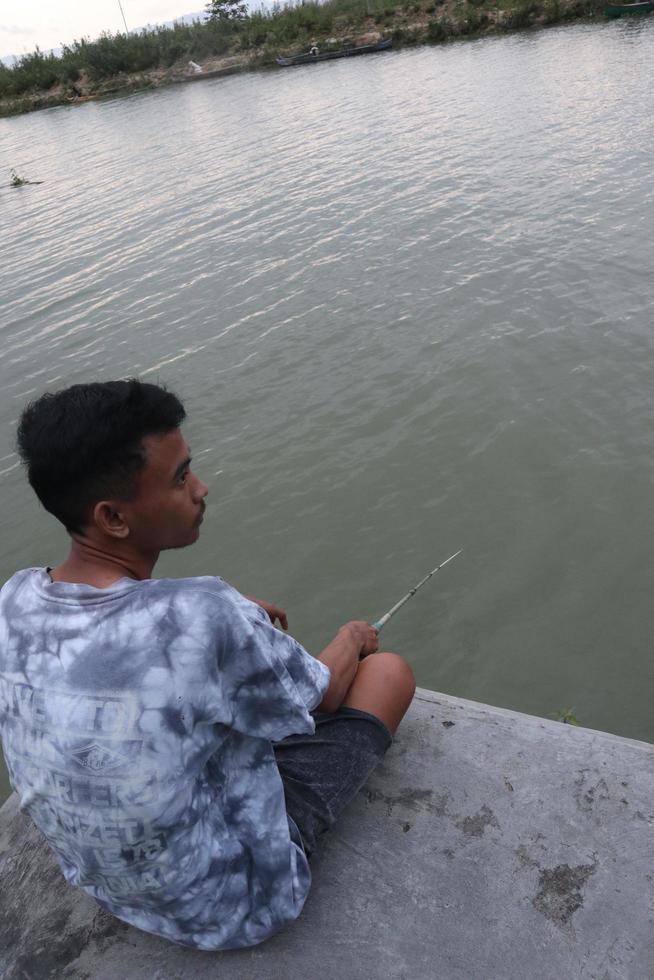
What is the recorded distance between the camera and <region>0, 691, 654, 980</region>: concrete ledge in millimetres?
1746

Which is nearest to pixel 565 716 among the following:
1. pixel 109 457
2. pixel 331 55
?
pixel 109 457

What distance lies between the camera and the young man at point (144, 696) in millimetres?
1459

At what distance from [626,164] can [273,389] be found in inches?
226

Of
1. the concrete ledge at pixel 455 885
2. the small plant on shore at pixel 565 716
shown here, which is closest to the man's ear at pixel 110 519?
the concrete ledge at pixel 455 885

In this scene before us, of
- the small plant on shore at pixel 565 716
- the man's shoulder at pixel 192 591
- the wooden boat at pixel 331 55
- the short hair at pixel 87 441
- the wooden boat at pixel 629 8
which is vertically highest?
the wooden boat at pixel 331 55

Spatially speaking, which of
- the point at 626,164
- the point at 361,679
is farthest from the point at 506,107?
the point at 361,679

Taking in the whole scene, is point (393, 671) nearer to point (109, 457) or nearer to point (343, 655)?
point (343, 655)

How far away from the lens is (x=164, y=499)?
1665 mm

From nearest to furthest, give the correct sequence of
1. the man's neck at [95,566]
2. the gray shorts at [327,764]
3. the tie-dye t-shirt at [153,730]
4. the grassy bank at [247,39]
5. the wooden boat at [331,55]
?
1. the tie-dye t-shirt at [153,730]
2. the man's neck at [95,566]
3. the gray shorts at [327,764]
4. the grassy bank at [247,39]
5. the wooden boat at [331,55]

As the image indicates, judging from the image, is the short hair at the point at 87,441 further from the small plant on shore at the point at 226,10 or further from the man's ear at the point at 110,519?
the small plant on shore at the point at 226,10

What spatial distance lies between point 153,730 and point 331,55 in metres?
34.5

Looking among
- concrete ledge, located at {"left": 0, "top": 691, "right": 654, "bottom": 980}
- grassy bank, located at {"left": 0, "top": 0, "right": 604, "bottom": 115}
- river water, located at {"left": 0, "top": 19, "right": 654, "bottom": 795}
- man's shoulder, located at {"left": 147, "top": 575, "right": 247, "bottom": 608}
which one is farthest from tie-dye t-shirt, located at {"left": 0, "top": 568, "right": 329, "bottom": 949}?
grassy bank, located at {"left": 0, "top": 0, "right": 604, "bottom": 115}

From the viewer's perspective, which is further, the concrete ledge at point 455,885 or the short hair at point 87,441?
the concrete ledge at point 455,885

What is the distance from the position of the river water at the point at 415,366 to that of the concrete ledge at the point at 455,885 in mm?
1081
